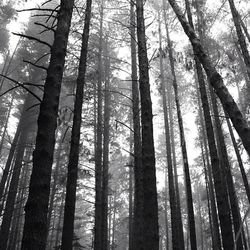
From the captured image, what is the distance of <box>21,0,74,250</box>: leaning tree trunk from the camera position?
2.86 metres

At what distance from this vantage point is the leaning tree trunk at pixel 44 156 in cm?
286

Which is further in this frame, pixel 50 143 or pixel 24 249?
pixel 50 143

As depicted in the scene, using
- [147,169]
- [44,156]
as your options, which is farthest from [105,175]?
[44,156]

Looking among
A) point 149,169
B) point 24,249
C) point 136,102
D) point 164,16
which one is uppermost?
point 164,16

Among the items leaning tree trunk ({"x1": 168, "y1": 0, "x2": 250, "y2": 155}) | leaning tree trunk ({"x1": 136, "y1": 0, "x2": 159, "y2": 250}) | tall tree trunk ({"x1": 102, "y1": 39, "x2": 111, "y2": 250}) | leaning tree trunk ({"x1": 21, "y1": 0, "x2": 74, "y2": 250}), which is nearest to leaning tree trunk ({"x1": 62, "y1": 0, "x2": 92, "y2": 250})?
leaning tree trunk ({"x1": 136, "y1": 0, "x2": 159, "y2": 250})

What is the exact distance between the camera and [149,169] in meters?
6.04

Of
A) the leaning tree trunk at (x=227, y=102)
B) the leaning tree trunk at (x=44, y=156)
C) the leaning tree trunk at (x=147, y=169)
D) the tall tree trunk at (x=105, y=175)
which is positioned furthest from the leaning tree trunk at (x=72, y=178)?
the tall tree trunk at (x=105, y=175)

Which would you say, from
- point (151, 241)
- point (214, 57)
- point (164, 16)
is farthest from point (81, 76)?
point (164, 16)

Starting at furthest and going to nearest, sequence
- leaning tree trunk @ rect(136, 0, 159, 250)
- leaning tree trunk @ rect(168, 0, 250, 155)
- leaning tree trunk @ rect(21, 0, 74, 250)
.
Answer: leaning tree trunk @ rect(136, 0, 159, 250)
leaning tree trunk @ rect(168, 0, 250, 155)
leaning tree trunk @ rect(21, 0, 74, 250)

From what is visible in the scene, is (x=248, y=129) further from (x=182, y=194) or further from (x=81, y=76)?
(x=182, y=194)

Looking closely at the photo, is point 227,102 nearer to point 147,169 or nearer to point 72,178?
point 147,169

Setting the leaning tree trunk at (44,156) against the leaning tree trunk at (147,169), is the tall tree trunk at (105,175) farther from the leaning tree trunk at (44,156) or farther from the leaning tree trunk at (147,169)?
the leaning tree trunk at (44,156)

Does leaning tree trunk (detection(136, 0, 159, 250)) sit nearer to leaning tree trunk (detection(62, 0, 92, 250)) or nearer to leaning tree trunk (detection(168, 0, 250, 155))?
leaning tree trunk (detection(62, 0, 92, 250))

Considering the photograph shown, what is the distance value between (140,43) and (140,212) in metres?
6.06
